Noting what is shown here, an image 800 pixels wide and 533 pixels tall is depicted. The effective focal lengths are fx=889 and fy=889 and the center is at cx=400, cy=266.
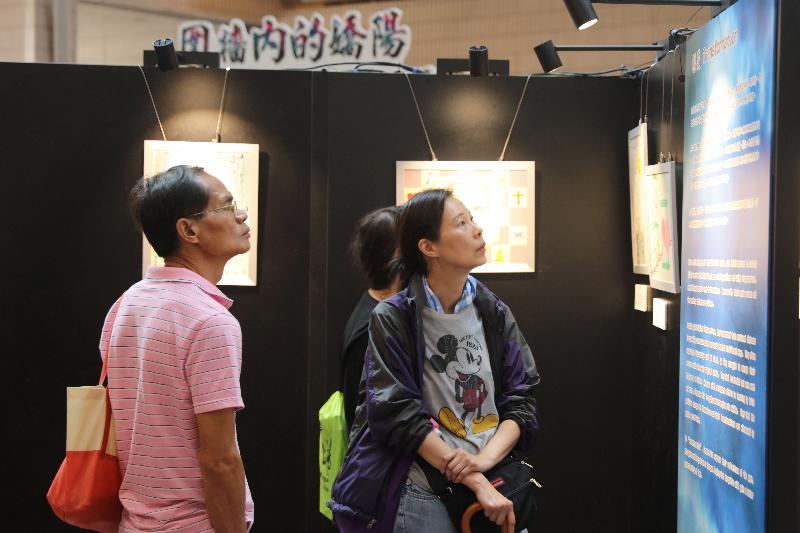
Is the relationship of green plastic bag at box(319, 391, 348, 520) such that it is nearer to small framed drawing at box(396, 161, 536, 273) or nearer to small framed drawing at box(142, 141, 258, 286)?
small framed drawing at box(142, 141, 258, 286)

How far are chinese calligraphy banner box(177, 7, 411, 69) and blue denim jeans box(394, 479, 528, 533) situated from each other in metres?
3.64

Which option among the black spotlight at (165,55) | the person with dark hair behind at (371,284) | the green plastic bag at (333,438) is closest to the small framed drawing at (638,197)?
the person with dark hair behind at (371,284)

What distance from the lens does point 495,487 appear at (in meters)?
2.27

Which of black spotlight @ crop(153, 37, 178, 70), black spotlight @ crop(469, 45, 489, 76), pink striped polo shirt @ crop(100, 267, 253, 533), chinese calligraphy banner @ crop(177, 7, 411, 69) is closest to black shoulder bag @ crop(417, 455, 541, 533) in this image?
pink striped polo shirt @ crop(100, 267, 253, 533)

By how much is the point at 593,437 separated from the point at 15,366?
2.85 metres

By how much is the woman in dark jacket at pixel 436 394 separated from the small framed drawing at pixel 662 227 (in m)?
1.28

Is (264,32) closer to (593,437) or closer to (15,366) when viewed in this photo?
(15,366)

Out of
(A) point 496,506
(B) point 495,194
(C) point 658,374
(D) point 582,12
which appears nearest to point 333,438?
(A) point 496,506

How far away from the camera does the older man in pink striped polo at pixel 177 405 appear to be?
184cm

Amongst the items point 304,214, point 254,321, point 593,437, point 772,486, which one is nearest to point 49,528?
point 254,321

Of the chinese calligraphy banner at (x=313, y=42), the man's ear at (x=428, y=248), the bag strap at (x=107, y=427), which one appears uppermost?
the chinese calligraphy banner at (x=313, y=42)

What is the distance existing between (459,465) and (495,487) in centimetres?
12

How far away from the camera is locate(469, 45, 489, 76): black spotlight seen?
14.3ft

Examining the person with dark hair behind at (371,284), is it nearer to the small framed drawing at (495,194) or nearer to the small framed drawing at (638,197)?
the small framed drawing at (495,194)
